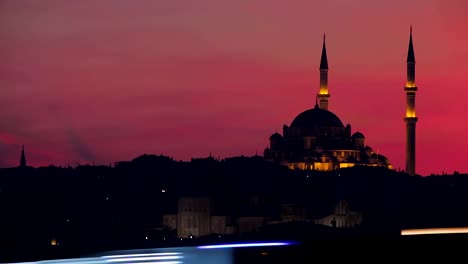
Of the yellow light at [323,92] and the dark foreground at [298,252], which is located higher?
the yellow light at [323,92]

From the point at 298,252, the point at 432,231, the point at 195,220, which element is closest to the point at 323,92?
the point at 195,220

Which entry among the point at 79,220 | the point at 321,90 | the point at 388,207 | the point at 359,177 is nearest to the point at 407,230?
the point at 79,220

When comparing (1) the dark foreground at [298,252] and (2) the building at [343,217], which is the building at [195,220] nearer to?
(2) the building at [343,217]

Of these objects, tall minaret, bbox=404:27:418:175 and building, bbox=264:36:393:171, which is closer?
tall minaret, bbox=404:27:418:175

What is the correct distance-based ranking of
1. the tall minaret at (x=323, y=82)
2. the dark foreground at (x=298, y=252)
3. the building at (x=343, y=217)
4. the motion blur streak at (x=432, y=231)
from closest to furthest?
the dark foreground at (x=298, y=252) → the motion blur streak at (x=432, y=231) → the building at (x=343, y=217) → the tall minaret at (x=323, y=82)

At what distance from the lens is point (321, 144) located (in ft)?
486

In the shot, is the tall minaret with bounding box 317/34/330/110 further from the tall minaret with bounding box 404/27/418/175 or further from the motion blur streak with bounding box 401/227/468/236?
the motion blur streak with bounding box 401/227/468/236

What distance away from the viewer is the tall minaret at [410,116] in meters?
122

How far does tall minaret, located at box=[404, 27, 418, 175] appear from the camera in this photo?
399 feet

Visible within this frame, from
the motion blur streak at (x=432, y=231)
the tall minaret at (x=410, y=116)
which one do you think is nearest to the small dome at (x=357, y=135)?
the tall minaret at (x=410, y=116)

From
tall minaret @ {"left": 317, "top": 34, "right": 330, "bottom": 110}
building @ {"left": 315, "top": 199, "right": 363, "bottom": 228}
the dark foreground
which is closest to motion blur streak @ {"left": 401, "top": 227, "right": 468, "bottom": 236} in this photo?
the dark foreground

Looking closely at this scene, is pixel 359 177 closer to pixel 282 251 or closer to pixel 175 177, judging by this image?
pixel 175 177

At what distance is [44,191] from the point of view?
129 m

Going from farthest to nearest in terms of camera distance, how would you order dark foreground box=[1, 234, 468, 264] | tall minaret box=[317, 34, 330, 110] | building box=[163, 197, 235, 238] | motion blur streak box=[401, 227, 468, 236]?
tall minaret box=[317, 34, 330, 110]
building box=[163, 197, 235, 238]
motion blur streak box=[401, 227, 468, 236]
dark foreground box=[1, 234, 468, 264]
